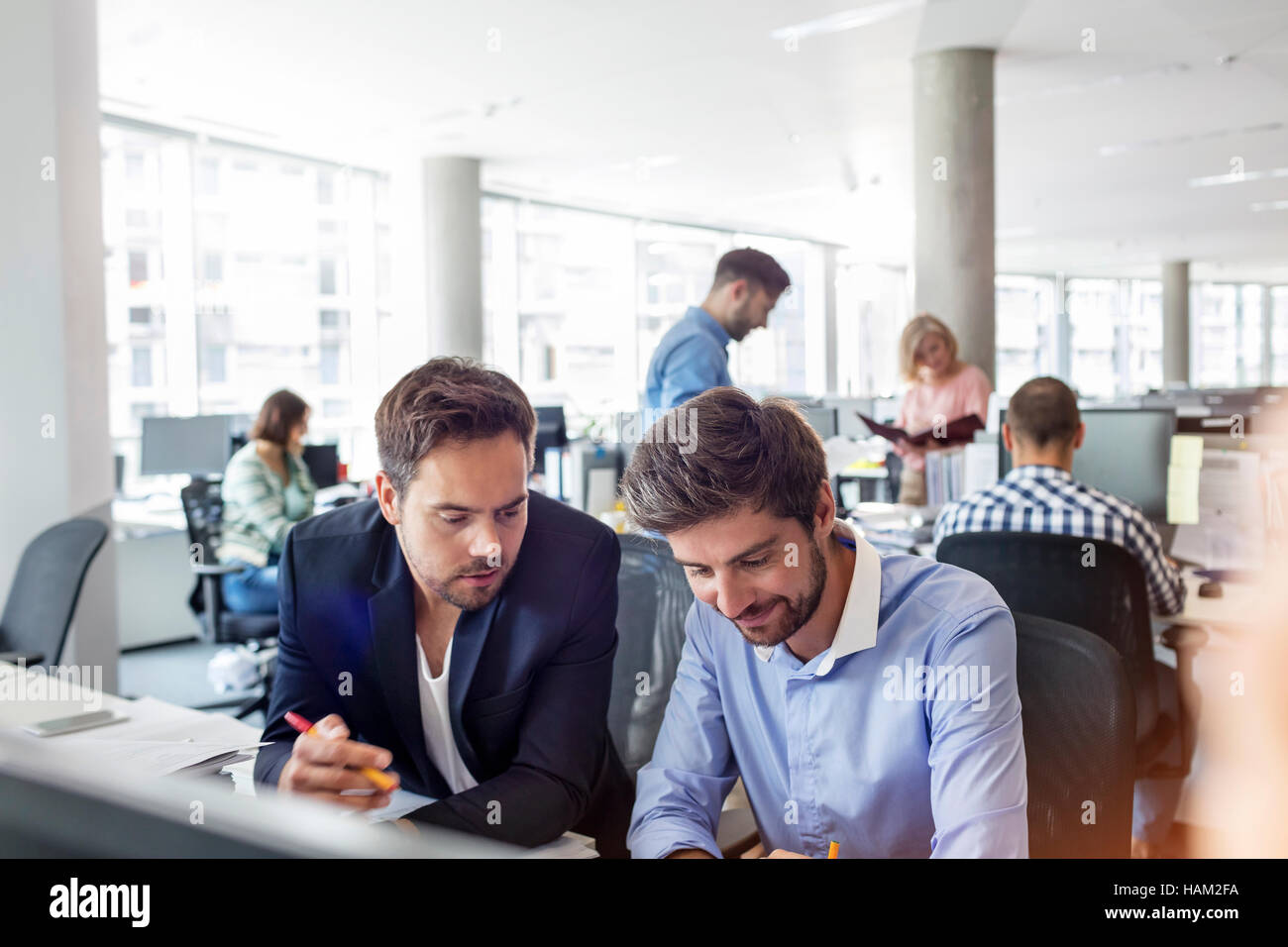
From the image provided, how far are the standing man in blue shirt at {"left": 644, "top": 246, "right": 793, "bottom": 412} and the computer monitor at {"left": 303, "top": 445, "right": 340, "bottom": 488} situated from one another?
2.79 meters

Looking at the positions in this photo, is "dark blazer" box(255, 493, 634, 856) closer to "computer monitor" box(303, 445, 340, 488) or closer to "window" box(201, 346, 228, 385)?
"computer monitor" box(303, 445, 340, 488)

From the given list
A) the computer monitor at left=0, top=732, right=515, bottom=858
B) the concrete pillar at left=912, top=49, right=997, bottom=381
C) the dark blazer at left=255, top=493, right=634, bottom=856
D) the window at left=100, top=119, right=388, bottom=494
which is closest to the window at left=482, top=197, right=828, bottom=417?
the window at left=100, top=119, right=388, bottom=494

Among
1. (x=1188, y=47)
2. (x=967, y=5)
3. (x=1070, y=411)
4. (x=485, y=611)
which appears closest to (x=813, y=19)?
(x=967, y=5)

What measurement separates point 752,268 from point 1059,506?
1.27 m

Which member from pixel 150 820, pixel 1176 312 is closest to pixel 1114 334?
pixel 1176 312

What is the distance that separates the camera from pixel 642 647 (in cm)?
171

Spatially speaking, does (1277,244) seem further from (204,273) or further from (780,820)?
(780,820)

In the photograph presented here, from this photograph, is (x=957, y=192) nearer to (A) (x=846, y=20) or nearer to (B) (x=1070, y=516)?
(A) (x=846, y=20)

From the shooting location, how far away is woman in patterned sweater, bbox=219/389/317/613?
358cm

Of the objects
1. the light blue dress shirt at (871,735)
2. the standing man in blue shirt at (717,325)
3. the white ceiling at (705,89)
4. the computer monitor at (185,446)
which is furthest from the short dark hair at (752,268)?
the computer monitor at (185,446)

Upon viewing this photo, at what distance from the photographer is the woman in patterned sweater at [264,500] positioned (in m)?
3.58

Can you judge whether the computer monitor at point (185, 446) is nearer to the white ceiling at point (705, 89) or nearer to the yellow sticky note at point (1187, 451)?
the white ceiling at point (705, 89)
